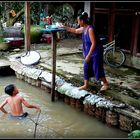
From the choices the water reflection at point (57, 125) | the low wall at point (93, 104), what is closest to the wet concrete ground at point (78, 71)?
the low wall at point (93, 104)

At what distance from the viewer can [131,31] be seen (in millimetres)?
9328

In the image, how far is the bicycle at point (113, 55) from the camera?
372 inches

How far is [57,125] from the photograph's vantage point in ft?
22.5

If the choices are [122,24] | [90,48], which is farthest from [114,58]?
[90,48]

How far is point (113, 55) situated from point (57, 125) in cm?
379

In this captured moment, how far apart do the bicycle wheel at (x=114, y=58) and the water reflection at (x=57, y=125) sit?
2375 mm

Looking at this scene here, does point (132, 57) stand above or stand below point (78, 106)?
above

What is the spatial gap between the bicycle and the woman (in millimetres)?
2421

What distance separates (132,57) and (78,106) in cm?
285

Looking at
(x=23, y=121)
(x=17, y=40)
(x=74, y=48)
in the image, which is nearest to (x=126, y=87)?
(x=23, y=121)

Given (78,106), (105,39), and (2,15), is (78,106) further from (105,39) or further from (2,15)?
(2,15)

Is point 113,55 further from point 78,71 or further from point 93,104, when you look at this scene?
point 93,104

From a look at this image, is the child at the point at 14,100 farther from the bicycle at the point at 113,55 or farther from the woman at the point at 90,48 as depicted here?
the bicycle at the point at 113,55

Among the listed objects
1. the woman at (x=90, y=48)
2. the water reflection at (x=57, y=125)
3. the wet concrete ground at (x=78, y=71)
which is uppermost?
the woman at (x=90, y=48)
